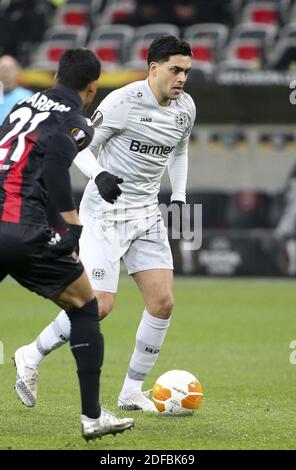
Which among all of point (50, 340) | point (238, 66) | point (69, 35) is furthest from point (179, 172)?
point (69, 35)

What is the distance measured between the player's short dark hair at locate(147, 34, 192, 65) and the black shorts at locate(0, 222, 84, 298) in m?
1.95

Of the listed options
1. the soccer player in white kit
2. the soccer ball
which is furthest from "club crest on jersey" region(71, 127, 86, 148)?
the soccer ball

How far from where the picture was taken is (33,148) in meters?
5.80

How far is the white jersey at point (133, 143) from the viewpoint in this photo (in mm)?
7465

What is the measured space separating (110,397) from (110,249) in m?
1.22

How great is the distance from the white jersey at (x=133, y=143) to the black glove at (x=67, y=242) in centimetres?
168

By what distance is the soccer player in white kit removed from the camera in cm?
734

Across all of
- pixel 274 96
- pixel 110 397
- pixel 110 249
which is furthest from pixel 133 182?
pixel 274 96

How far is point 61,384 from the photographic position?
339 inches

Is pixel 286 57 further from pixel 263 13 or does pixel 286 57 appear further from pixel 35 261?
pixel 35 261

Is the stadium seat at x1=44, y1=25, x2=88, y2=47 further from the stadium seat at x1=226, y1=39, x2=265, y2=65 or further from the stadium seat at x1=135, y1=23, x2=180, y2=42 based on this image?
the stadium seat at x1=226, y1=39, x2=265, y2=65

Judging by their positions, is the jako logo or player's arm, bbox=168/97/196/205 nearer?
the jako logo

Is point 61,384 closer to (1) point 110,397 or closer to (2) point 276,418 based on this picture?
(1) point 110,397

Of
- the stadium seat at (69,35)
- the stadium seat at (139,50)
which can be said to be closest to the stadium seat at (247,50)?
the stadium seat at (139,50)
